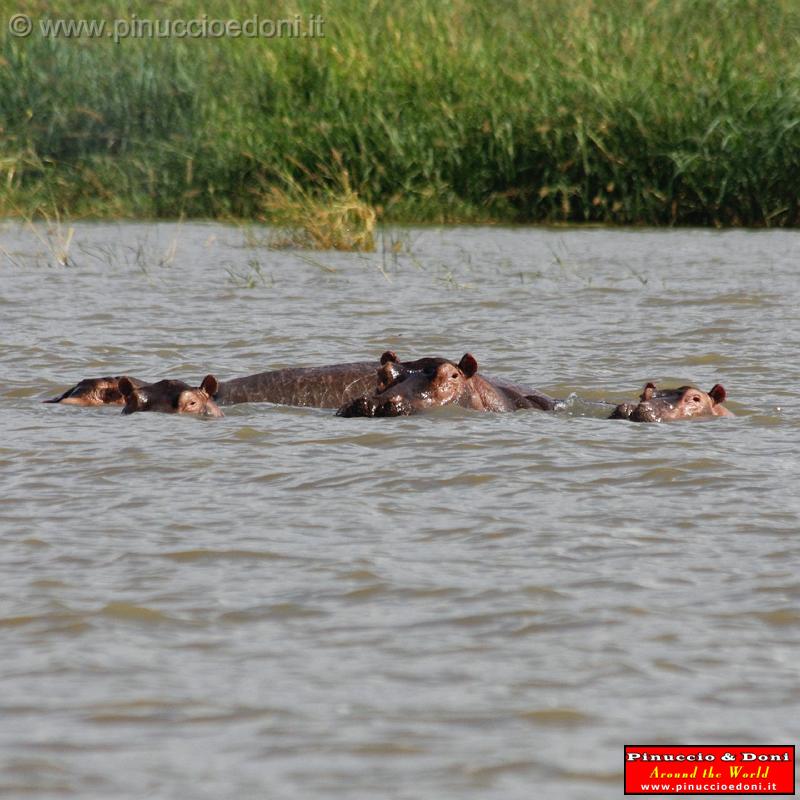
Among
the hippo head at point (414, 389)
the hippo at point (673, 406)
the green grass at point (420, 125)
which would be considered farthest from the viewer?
the green grass at point (420, 125)

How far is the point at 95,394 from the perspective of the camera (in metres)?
7.74

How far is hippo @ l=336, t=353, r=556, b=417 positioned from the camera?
7.35m

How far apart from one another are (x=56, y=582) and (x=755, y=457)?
2.91 meters

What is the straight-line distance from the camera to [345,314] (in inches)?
438

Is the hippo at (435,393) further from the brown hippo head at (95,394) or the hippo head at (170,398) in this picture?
the brown hippo head at (95,394)

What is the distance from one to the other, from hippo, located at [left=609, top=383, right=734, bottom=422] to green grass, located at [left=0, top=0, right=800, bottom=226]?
9382mm

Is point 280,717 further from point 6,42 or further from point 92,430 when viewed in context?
point 6,42

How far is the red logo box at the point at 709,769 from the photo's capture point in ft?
10.4

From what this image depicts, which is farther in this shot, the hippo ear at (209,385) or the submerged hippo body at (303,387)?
the submerged hippo body at (303,387)

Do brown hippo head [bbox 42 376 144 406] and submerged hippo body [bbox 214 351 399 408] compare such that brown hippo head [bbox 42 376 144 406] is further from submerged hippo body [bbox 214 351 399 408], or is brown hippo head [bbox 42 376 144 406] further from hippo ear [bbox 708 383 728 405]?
hippo ear [bbox 708 383 728 405]

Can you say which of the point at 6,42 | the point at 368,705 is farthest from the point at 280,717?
the point at 6,42

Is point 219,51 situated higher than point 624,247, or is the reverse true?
point 219,51

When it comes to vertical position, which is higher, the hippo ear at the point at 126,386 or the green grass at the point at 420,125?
the green grass at the point at 420,125

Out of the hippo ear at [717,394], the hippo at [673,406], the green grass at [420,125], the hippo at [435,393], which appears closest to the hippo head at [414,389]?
the hippo at [435,393]
